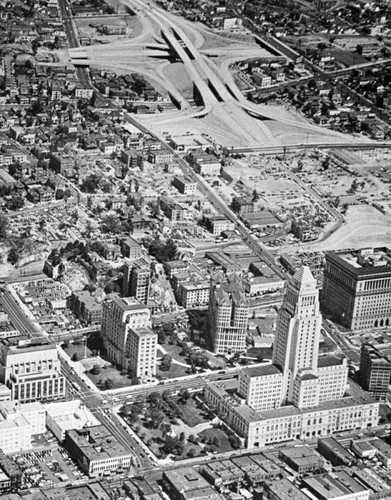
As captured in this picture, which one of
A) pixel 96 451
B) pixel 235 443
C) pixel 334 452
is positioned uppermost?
pixel 96 451

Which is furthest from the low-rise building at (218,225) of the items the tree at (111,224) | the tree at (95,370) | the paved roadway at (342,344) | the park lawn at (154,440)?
the park lawn at (154,440)

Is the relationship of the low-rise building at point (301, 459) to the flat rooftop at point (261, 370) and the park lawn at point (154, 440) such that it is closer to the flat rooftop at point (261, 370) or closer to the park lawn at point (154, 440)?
the park lawn at point (154, 440)

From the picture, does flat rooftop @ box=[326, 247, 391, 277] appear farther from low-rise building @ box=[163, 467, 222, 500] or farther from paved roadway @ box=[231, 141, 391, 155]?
paved roadway @ box=[231, 141, 391, 155]

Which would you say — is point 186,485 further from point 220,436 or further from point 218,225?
point 218,225

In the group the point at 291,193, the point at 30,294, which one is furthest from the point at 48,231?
the point at 291,193

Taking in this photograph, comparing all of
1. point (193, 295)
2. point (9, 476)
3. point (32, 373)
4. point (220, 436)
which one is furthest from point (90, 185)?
point (9, 476)

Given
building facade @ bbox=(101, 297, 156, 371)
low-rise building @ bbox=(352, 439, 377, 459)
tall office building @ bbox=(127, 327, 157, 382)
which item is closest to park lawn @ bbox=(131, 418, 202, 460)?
tall office building @ bbox=(127, 327, 157, 382)

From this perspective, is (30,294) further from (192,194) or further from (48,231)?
(192,194)
